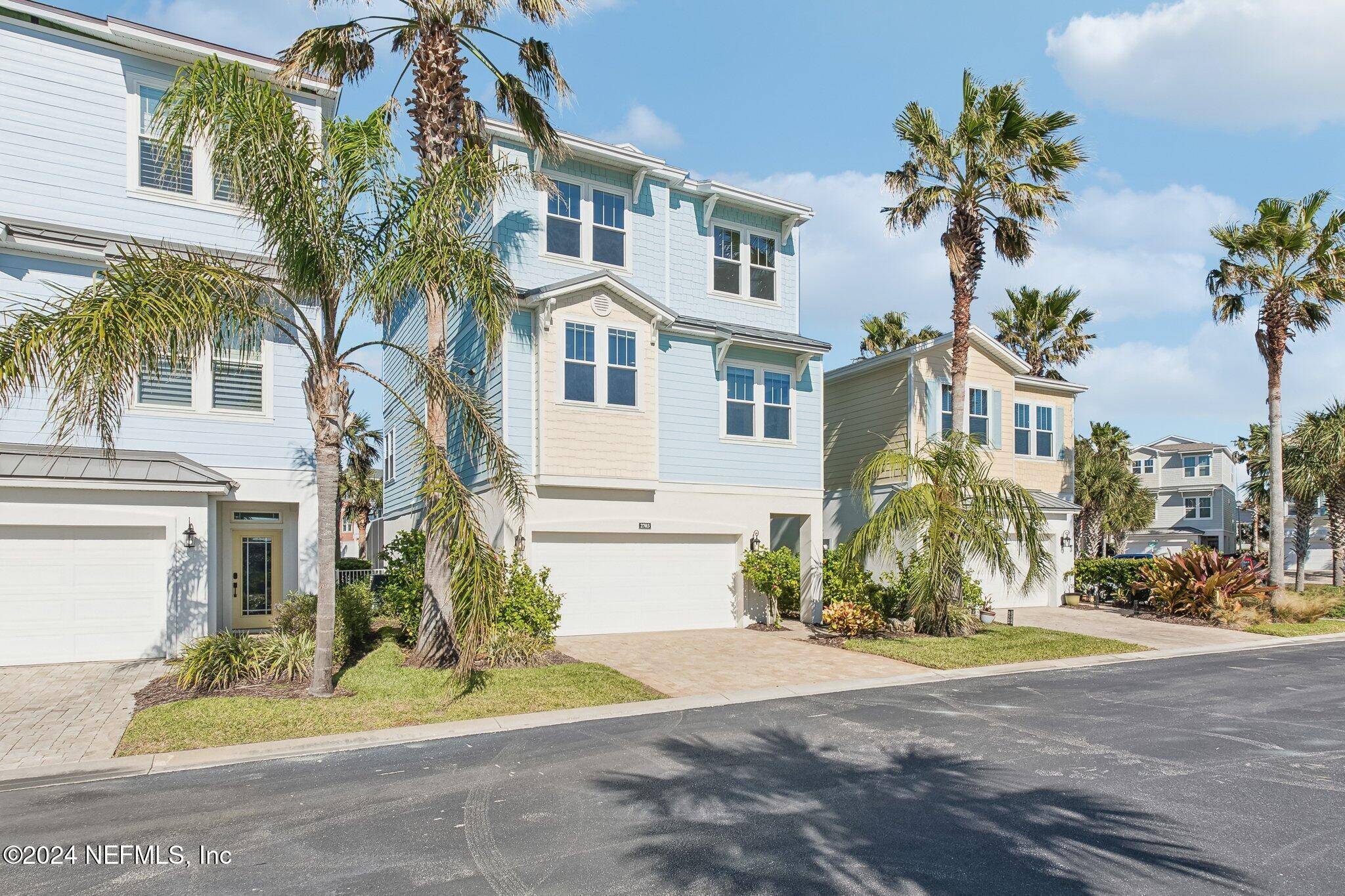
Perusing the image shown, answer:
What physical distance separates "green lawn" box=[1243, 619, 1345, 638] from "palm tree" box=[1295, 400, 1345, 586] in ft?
32.7

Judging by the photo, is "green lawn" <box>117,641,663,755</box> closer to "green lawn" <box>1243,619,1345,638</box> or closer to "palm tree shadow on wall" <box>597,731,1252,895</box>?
"palm tree shadow on wall" <box>597,731,1252,895</box>

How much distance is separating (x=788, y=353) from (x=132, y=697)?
14759mm

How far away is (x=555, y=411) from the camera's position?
16.6 meters

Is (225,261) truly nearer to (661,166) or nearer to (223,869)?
(223,869)

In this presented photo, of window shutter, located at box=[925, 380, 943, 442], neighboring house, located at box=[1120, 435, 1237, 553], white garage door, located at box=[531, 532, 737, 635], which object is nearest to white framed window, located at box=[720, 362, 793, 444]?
white garage door, located at box=[531, 532, 737, 635]

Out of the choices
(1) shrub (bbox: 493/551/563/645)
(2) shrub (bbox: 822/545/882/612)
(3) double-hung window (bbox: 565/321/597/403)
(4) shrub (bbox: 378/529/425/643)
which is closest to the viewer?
(1) shrub (bbox: 493/551/563/645)

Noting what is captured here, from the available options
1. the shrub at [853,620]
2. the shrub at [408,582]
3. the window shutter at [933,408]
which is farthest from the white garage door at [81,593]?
the window shutter at [933,408]

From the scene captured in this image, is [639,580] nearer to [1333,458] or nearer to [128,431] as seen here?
[128,431]

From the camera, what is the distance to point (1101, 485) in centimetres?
3425

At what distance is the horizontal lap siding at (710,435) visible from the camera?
1856 centimetres

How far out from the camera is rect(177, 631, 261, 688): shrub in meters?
11.4

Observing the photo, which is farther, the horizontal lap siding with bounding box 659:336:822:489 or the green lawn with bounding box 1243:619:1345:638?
the green lawn with bounding box 1243:619:1345:638

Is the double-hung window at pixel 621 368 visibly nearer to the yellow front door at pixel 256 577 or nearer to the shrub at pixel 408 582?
the shrub at pixel 408 582

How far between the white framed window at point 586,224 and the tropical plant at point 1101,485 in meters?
22.4
